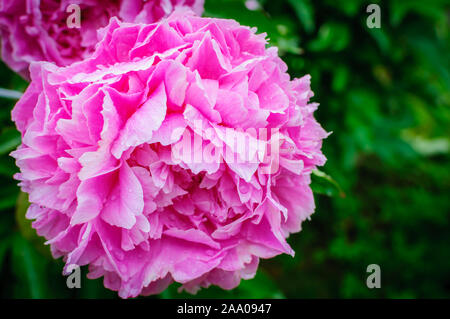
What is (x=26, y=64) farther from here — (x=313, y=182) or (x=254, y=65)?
(x=313, y=182)

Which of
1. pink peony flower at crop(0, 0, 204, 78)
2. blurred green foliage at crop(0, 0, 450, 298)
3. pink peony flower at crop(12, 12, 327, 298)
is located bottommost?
blurred green foliage at crop(0, 0, 450, 298)

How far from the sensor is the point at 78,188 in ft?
1.54

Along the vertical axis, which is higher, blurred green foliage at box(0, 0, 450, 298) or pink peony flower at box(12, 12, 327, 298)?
pink peony flower at box(12, 12, 327, 298)

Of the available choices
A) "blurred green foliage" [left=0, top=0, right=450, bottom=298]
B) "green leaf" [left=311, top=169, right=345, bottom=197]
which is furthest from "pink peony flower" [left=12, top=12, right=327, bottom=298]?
"blurred green foliage" [left=0, top=0, right=450, bottom=298]

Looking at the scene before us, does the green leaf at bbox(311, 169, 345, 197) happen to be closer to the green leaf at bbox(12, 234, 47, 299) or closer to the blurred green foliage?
the blurred green foliage

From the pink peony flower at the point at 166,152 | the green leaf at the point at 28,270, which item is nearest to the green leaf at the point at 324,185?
the pink peony flower at the point at 166,152

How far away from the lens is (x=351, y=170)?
5.65ft

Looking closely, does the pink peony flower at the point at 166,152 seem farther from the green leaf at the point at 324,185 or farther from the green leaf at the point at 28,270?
the green leaf at the point at 28,270

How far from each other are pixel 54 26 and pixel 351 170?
1.37 metres

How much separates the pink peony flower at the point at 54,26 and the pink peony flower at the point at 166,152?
86 millimetres

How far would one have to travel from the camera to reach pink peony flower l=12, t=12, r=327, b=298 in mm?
480

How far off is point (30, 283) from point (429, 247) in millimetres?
1631

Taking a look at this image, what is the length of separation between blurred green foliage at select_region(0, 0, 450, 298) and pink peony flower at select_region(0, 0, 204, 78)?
22 centimetres

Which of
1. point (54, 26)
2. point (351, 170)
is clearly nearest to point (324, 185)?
point (54, 26)
